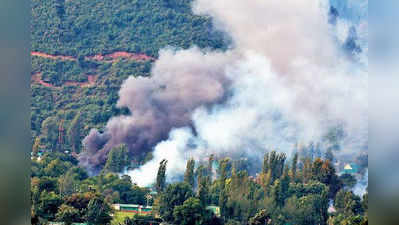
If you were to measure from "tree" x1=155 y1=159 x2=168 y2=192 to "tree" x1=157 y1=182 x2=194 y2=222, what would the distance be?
7 centimetres

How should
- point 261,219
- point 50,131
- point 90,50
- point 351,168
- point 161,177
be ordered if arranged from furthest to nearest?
point 90,50
point 50,131
point 161,177
point 261,219
point 351,168

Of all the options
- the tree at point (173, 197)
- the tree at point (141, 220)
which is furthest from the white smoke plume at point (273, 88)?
the tree at point (141, 220)

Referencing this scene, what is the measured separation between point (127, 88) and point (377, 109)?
4.68 metres

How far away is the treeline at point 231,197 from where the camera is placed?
6.86 meters

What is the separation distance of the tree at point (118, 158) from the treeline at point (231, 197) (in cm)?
2

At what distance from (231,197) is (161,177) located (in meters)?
0.81

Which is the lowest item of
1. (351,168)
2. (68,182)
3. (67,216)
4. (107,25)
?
(67,216)

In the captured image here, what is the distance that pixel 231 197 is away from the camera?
6.98 metres

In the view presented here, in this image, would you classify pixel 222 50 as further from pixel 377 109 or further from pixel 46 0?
pixel 377 109

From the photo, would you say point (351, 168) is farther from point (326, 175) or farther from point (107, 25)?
point (107, 25)

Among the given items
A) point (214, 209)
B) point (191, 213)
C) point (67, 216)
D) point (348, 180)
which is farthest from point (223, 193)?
point (67, 216)

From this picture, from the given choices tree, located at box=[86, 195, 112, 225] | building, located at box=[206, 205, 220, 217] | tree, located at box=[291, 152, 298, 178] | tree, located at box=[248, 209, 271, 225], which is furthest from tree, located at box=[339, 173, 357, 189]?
tree, located at box=[86, 195, 112, 225]

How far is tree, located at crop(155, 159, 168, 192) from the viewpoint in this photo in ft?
23.0

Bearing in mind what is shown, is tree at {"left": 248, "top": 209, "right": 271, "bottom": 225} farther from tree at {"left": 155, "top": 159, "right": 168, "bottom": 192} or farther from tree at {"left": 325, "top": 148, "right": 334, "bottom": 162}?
tree at {"left": 155, "top": 159, "right": 168, "bottom": 192}
